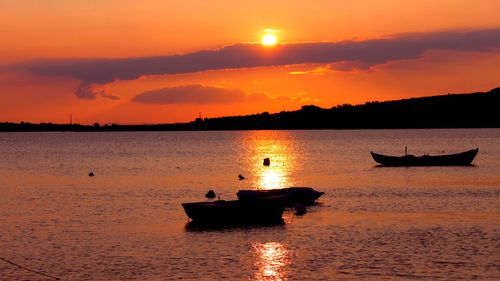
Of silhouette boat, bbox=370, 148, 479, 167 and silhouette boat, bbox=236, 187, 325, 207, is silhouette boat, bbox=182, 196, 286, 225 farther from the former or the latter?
silhouette boat, bbox=370, 148, 479, 167

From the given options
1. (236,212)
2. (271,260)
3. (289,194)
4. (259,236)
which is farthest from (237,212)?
(271,260)

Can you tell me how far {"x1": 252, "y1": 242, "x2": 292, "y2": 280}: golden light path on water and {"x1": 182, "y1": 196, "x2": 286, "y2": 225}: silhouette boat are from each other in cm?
691

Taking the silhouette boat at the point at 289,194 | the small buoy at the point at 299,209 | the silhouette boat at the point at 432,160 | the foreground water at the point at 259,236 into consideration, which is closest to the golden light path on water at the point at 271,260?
the foreground water at the point at 259,236

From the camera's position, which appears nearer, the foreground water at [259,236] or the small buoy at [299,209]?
the foreground water at [259,236]

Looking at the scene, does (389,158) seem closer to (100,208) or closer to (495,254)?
(100,208)

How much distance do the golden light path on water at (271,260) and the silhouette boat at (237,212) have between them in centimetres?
691

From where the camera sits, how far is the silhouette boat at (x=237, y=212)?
50594 mm

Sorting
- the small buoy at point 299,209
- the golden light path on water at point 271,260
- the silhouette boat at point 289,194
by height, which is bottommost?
the golden light path on water at point 271,260

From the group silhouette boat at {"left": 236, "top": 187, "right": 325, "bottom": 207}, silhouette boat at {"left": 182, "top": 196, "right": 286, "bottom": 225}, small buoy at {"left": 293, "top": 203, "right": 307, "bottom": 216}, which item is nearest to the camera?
silhouette boat at {"left": 182, "top": 196, "right": 286, "bottom": 225}

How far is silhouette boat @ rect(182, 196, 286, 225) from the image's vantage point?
50.6 meters

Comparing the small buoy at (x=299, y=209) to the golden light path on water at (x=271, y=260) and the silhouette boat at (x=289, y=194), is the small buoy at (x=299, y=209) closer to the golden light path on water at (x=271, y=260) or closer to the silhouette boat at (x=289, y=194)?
the silhouette boat at (x=289, y=194)

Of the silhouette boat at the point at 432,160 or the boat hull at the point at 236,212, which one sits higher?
the silhouette boat at the point at 432,160

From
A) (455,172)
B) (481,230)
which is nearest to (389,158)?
(455,172)

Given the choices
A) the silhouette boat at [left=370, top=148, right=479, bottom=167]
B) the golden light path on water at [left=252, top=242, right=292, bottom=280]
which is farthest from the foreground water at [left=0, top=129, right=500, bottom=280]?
the silhouette boat at [left=370, top=148, right=479, bottom=167]
